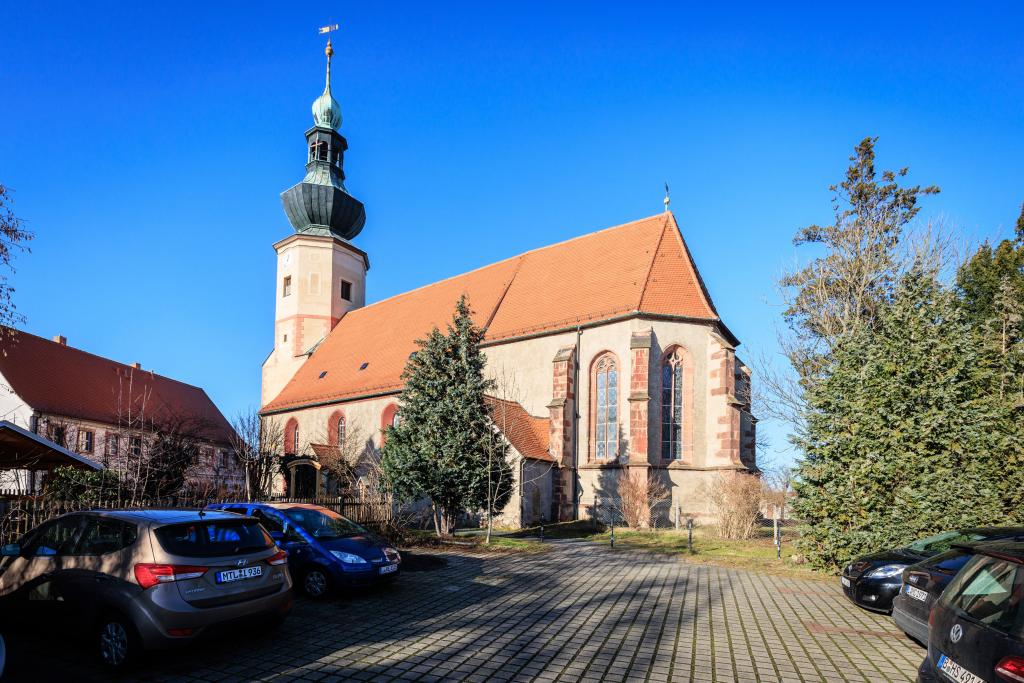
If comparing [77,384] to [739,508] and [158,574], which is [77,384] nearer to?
[739,508]

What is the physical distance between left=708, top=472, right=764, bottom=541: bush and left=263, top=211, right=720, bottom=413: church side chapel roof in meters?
6.93

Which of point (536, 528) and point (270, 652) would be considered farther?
point (536, 528)

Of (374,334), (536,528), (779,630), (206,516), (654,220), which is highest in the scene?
(654,220)

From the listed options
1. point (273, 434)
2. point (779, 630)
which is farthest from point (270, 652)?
point (273, 434)

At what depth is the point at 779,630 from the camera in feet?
25.5

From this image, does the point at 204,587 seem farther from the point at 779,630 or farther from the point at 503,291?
the point at 503,291

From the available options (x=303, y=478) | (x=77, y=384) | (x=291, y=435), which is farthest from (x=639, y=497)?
(x=77, y=384)

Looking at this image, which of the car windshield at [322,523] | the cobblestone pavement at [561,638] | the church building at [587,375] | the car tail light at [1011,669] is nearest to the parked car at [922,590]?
the cobblestone pavement at [561,638]

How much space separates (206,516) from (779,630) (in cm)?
672

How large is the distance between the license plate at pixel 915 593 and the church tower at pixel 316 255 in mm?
34335

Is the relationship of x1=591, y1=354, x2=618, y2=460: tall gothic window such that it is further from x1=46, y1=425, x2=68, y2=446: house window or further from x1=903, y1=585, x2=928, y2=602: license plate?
x1=46, y1=425, x2=68, y2=446: house window

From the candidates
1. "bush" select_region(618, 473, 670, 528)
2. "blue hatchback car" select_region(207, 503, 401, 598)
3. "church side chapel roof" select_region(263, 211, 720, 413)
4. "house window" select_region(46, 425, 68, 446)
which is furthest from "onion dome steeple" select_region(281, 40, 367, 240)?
"blue hatchback car" select_region(207, 503, 401, 598)

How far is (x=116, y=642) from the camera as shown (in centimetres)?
568

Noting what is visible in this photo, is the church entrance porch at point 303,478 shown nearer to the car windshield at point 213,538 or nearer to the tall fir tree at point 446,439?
the tall fir tree at point 446,439
